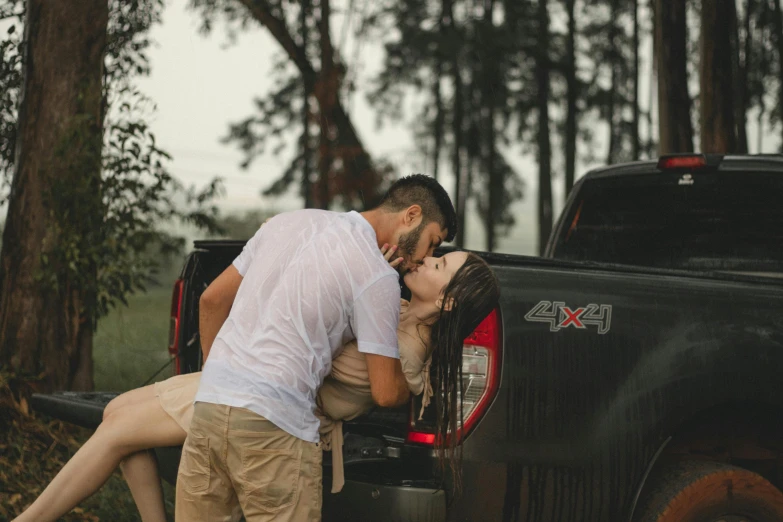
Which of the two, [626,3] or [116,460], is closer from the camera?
[116,460]

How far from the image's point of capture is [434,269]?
136 inches

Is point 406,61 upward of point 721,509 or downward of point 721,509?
upward

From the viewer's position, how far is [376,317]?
3.13 meters

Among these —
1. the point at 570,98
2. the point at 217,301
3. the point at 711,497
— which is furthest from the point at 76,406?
the point at 570,98

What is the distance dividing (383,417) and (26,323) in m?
3.52

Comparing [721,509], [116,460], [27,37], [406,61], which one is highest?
[406,61]

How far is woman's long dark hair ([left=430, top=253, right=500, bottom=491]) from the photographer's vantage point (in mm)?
3344

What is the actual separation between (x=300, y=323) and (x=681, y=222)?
9.79 ft

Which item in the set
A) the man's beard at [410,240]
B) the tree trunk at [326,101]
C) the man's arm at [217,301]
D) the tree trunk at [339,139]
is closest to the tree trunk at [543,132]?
the tree trunk at [339,139]

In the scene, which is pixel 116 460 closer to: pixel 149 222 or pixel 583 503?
pixel 583 503

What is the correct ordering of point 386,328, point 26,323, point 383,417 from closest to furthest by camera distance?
point 386,328 → point 383,417 → point 26,323

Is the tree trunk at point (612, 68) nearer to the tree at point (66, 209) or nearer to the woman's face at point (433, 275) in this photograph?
the tree at point (66, 209)

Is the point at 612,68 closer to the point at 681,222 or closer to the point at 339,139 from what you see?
the point at 339,139

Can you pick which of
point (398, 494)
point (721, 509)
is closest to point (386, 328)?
point (398, 494)
